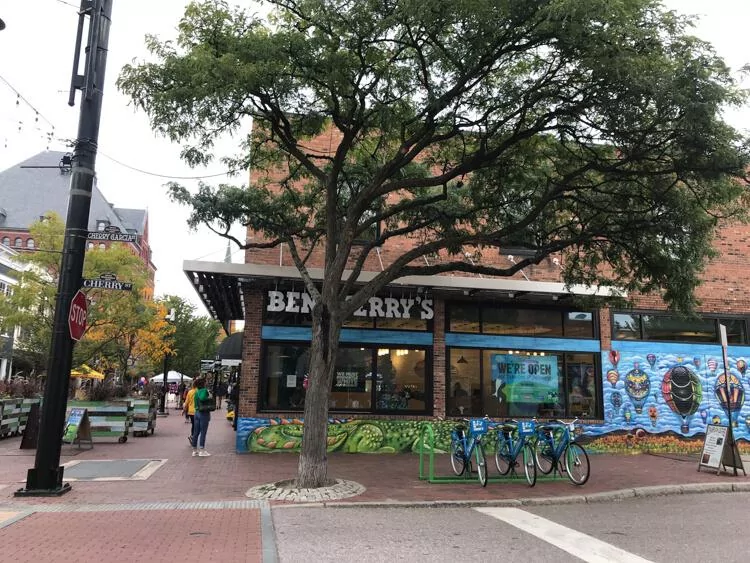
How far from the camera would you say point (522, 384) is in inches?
586

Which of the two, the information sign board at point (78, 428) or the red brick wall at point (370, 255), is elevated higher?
the red brick wall at point (370, 255)

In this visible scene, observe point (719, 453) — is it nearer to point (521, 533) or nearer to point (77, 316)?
point (521, 533)

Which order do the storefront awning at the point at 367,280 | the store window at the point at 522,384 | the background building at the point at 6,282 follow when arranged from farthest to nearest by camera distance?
1. the background building at the point at 6,282
2. the store window at the point at 522,384
3. the storefront awning at the point at 367,280

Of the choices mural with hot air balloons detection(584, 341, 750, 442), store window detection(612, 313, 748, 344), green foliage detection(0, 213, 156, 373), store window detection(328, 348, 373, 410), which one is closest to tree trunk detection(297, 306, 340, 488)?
store window detection(328, 348, 373, 410)

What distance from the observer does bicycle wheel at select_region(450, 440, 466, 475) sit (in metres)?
10.1

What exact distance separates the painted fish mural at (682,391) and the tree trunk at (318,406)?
408 inches

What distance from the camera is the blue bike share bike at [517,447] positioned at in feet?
31.3

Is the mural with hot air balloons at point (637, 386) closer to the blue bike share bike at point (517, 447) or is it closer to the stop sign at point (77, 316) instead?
the blue bike share bike at point (517, 447)

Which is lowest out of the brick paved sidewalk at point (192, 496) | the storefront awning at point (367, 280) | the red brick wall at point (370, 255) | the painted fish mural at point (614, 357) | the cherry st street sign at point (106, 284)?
the brick paved sidewalk at point (192, 496)

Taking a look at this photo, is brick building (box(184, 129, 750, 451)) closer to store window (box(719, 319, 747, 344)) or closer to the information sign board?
store window (box(719, 319, 747, 344))

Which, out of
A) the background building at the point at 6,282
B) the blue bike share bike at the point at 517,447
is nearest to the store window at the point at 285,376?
the blue bike share bike at the point at 517,447

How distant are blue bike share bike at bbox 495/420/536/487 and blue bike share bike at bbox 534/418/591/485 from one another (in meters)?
0.13

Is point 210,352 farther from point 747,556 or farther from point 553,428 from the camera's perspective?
point 747,556

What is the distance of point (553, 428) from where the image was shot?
32.6ft
